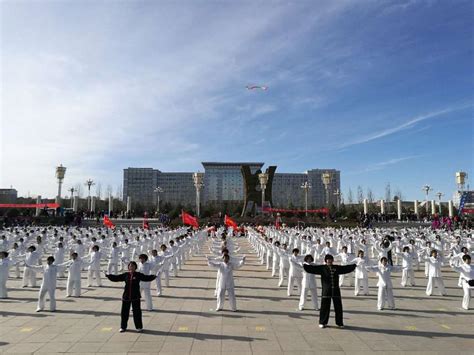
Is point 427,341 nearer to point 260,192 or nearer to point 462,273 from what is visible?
point 462,273

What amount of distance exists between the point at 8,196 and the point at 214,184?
2362 inches

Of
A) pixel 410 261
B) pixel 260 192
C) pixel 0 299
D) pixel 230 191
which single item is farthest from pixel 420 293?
pixel 230 191

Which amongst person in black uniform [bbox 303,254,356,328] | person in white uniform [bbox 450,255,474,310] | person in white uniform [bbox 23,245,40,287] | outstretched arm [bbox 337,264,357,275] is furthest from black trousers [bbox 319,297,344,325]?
person in white uniform [bbox 23,245,40,287]

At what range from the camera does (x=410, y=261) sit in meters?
11.9

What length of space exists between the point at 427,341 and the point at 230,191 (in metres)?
115

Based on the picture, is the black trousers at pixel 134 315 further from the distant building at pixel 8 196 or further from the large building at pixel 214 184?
the large building at pixel 214 184

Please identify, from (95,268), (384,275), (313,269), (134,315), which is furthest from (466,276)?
(95,268)

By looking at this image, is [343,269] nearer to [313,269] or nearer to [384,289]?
[313,269]

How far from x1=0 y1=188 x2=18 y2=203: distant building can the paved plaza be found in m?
78.0

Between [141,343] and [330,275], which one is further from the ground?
[330,275]

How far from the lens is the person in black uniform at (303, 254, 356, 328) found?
24.0 ft

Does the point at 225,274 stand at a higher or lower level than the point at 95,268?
higher

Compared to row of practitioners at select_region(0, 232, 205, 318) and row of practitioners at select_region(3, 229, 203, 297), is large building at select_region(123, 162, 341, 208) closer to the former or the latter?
row of practitioners at select_region(3, 229, 203, 297)

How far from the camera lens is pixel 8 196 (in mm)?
79875
